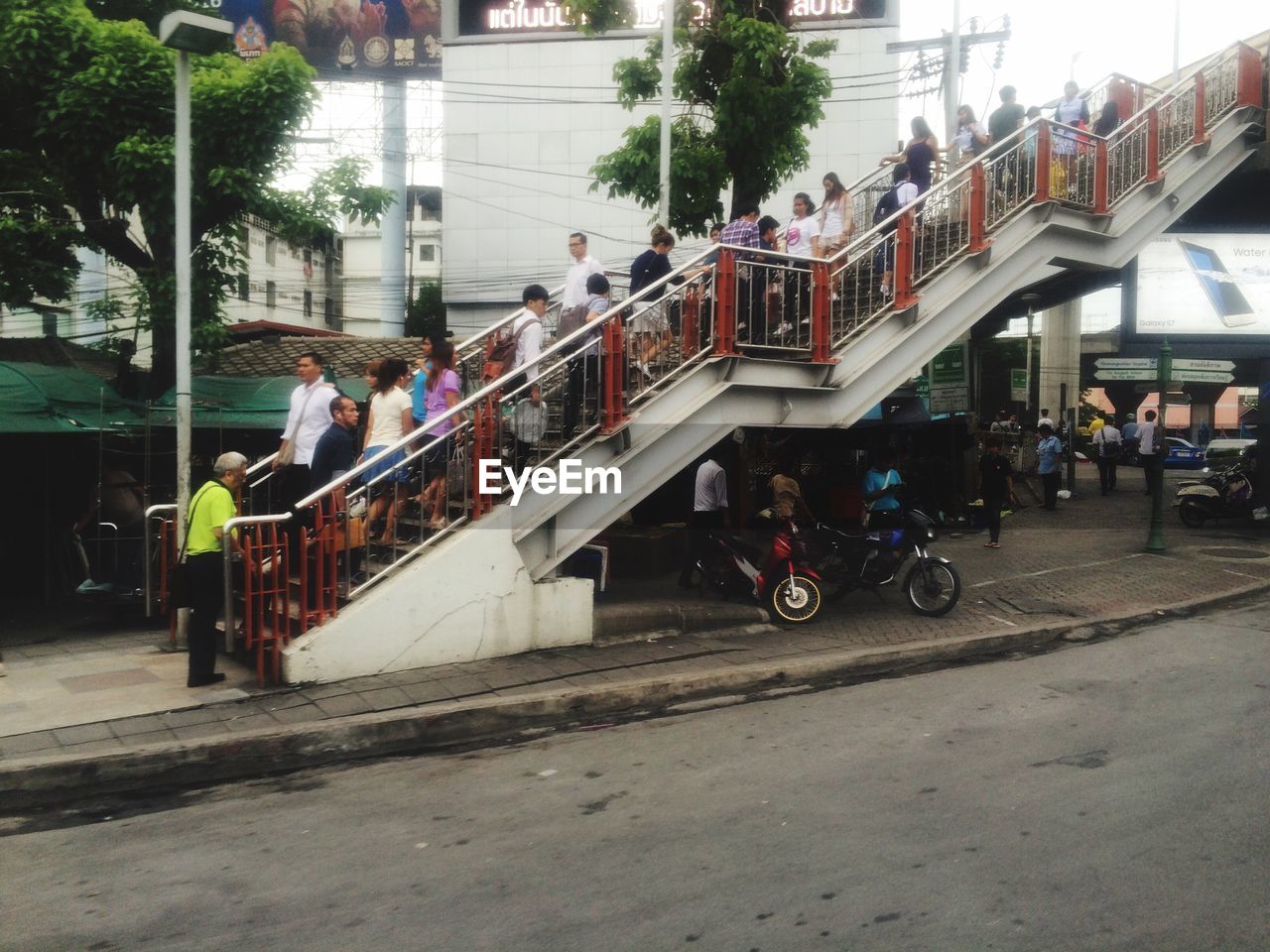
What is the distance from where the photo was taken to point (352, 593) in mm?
8273

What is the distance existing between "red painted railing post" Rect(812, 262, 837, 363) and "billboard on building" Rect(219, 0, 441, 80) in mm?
26797

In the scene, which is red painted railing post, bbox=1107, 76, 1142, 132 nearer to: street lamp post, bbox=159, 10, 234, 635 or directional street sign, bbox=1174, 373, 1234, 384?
directional street sign, bbox=1174, 373, 1234, 384

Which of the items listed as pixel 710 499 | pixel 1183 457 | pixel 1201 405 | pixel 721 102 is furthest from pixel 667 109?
pixel 1201 405

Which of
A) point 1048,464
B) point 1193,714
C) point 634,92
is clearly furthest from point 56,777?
point 1048,464

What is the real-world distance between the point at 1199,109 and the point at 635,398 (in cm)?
982

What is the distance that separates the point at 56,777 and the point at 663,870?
3752 millimetres

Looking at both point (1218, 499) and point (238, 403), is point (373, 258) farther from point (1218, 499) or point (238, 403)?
point (1218, 499)

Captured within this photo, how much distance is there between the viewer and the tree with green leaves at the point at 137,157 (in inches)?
460

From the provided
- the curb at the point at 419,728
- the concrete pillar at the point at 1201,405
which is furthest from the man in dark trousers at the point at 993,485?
the concrete pillar at the point at 1201,405

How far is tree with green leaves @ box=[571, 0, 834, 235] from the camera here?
42.8ft

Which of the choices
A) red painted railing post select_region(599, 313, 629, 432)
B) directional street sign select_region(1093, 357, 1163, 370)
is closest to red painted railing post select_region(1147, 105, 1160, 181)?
directional street sign select_region(1093, 357, 1163, 370)

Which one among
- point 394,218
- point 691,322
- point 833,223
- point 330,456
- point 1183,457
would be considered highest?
point 394,218

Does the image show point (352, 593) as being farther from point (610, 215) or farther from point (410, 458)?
point (610, 215)

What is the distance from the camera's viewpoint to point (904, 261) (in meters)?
10.7
